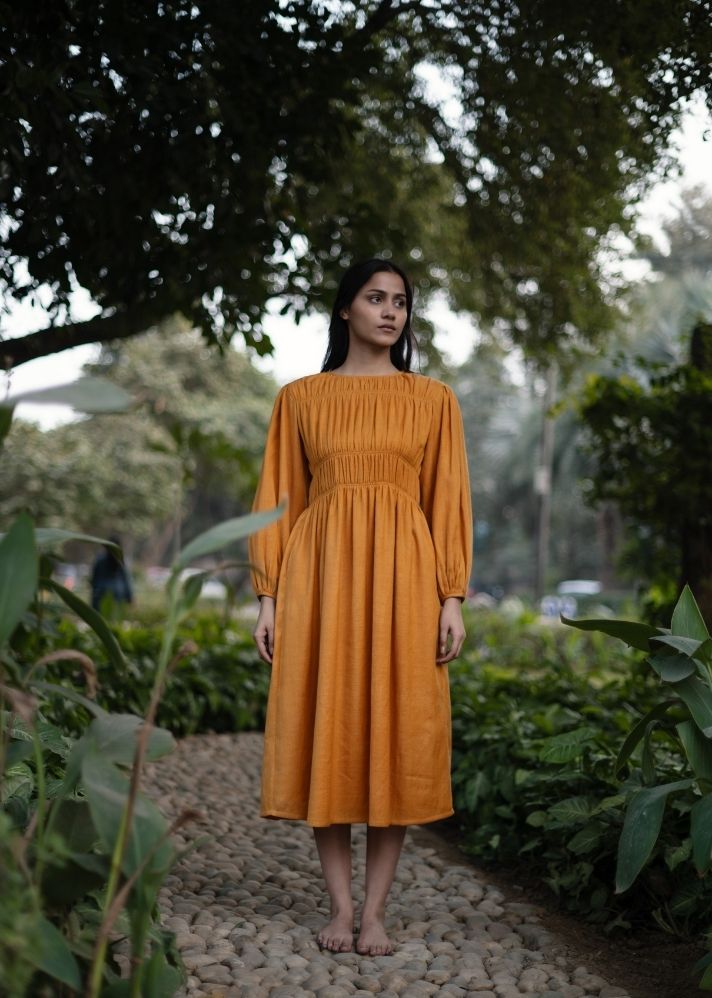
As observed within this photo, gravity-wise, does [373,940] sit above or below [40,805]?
below

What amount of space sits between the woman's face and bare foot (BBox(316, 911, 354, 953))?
1.62 m

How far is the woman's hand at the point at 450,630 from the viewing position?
111 inches

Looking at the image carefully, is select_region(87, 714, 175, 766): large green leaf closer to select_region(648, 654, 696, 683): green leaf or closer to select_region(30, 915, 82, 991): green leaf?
select_region(30, 915, 82, 991): green leaf

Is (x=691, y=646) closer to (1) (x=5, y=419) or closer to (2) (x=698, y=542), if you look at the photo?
(1) (x=5, y=419)

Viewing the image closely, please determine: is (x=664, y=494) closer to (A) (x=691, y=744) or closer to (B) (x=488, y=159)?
(B) (x=488, y=159)

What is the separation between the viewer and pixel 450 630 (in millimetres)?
2830

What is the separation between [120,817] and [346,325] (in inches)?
74.0

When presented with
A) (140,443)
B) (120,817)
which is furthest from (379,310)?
(140,443)

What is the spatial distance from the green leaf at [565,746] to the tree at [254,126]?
1.96 meters

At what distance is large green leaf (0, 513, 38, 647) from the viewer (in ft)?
5.25

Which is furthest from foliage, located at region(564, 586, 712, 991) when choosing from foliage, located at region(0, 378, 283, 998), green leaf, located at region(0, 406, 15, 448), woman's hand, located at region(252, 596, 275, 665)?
green leaf, located at region(0, 406, 15, 448)

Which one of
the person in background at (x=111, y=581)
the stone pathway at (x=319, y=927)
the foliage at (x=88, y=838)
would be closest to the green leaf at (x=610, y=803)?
the stone pathway at (x=319, y=927)

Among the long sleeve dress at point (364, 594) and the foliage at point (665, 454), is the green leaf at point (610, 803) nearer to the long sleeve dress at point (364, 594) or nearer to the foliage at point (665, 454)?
the long sleeve dress at point (364, 594)

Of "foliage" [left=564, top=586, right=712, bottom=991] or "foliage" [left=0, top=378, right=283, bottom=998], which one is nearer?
"foliage" [left=0, top=378, right=283, bottom=998]
